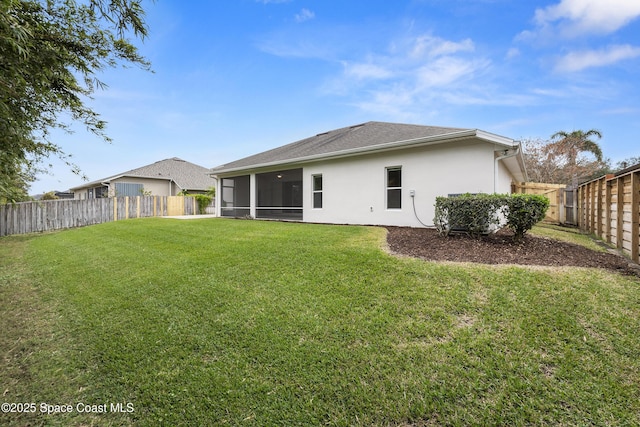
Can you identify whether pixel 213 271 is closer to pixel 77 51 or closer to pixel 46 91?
pixel 46 91

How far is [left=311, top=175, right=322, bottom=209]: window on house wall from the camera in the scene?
36.8 feet

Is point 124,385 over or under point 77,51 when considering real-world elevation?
under

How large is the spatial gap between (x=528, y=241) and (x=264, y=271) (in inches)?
227

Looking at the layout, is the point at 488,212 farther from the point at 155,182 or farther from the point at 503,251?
the point at 155,182

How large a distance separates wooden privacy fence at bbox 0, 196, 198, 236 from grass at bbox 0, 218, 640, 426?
417 inches

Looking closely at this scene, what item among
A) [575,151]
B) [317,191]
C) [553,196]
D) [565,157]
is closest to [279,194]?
[317,191]

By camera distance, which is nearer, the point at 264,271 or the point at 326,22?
the point at 264,271

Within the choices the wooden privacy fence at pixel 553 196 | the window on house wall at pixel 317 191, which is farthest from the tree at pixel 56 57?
the wooden privacy fence at pixel 553 196

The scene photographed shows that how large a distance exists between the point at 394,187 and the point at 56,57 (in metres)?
8.11

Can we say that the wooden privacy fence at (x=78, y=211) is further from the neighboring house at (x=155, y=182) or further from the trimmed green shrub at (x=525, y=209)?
the trimmed green shrub at (x=525, y=209)

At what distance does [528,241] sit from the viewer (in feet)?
20.2

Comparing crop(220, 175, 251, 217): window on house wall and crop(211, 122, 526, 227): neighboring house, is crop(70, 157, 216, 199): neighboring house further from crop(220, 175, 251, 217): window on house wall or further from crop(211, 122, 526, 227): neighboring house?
crop(211, 122, 526, 227): neighboring house

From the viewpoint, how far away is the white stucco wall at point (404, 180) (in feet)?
24.9

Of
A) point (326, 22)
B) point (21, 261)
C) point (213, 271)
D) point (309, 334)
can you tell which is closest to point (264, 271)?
point (213, 271)
